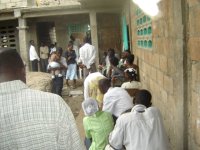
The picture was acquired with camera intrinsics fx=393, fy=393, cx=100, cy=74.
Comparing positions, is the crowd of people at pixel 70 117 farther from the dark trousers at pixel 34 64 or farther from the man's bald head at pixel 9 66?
the dark trousers at pixel 34 64

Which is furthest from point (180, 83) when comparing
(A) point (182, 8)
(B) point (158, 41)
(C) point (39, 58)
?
(C) point (39, 58)

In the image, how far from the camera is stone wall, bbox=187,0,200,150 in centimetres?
339

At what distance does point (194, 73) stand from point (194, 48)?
0.23 metres

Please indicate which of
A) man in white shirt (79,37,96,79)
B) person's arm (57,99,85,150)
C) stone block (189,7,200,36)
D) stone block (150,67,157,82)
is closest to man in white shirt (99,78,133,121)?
stone block (150,67,157,82)

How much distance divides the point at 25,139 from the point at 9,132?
0.09 metres

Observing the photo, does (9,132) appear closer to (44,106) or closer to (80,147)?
(44,106)

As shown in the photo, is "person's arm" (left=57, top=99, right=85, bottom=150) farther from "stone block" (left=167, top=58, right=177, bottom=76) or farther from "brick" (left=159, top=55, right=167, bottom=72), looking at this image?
"brick" (left=159, top=55, right=167, bottom=72)

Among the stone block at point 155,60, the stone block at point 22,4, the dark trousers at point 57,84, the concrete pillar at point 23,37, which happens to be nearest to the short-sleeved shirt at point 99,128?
the stone block at point 155,60

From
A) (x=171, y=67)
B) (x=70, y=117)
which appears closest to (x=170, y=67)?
(x=171, y=67)

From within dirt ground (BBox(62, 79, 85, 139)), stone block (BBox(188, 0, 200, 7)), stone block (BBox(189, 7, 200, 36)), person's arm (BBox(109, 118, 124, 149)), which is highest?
stone block (BBox(188, 0, 200, 7))

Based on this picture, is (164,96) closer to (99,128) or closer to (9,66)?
(99,128)

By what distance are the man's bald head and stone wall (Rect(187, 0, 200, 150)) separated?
1.78 m

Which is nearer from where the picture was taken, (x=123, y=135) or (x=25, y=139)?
(x=25, y=139)

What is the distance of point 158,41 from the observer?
5160 mm
